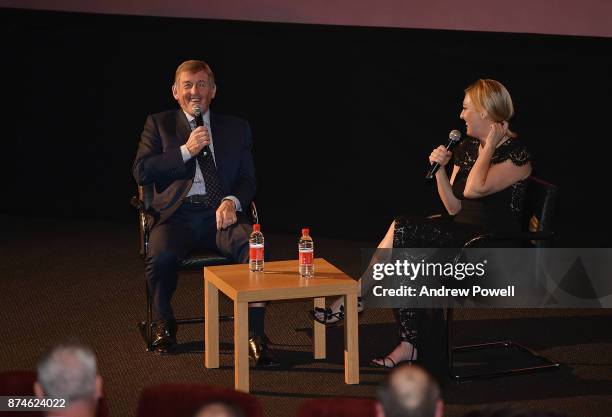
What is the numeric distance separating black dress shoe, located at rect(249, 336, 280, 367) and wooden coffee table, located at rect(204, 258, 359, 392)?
165 millimetres

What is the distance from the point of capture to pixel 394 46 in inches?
273

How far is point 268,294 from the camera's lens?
4465mm

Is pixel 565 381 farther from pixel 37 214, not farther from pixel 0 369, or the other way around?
pixel 37 214

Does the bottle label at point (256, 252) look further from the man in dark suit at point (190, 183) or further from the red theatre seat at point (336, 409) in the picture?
the red theatre seat at point (336, 409)

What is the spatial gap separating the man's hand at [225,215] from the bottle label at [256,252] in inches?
15.9

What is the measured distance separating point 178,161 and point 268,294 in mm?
1089

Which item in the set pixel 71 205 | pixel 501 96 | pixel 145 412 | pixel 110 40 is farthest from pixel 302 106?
pixel 145 412

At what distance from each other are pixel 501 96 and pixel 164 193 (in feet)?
5.61

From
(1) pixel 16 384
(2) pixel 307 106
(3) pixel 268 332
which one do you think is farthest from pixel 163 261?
(2) pixel 307 106

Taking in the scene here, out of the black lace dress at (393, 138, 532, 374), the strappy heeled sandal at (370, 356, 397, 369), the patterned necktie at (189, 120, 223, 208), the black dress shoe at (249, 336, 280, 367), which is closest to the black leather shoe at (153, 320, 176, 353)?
the black dress shoe at (249, 336, 280, 367)

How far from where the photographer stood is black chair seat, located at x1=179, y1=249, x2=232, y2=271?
511 centimetres

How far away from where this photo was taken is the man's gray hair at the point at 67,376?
95.5 inches

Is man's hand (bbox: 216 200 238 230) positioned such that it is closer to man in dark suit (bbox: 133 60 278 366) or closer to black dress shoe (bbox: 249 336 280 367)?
man in dark suit (bbox: 133 60 278 366)

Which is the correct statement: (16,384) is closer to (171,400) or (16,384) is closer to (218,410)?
(171,400)
